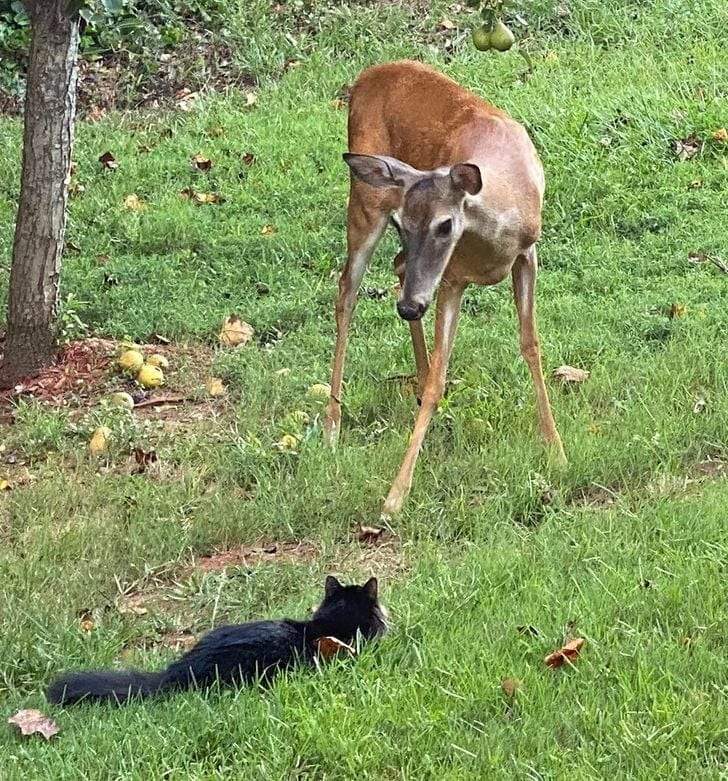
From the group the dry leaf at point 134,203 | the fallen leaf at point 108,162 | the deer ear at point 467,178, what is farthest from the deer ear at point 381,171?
the fallen leaf at point 108,162

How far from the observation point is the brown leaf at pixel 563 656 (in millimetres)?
3688

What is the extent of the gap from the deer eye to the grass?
0.87 m

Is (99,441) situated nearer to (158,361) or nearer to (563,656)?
(158,361)

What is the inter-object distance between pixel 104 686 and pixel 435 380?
88.9 inches

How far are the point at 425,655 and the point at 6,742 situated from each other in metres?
1.21

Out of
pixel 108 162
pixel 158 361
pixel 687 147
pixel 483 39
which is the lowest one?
pixel 158 361

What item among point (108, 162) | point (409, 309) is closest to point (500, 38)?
point (409, 309)

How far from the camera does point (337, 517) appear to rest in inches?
206

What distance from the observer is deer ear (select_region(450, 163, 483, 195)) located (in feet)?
17.0

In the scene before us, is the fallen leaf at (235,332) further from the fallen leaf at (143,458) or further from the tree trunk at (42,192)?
the fallen leaf at (143,458)

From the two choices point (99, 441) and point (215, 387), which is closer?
point (99, 441)

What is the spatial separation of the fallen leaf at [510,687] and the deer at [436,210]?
1.61 meters

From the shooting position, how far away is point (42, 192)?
21.7ft

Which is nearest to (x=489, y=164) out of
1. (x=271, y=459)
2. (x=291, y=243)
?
(x=271, y=459)
